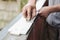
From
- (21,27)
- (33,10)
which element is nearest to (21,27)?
(21,27)

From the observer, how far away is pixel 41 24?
93cm

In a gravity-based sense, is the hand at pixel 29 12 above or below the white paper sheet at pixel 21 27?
above

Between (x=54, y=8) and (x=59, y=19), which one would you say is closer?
(x=54, y=8)

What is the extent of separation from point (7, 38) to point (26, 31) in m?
0.11

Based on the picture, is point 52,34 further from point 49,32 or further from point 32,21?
point 32,21

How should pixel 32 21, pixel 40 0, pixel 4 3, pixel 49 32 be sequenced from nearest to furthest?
pixel 32 21 < pixel 49 32 < pixel 40 0 < pixel 4 3

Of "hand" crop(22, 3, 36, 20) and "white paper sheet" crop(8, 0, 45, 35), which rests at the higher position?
"hand" crop(22, 3, 36, 20)

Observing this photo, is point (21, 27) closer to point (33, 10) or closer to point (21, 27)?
point (21, 27)

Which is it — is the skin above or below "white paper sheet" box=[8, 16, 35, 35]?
above

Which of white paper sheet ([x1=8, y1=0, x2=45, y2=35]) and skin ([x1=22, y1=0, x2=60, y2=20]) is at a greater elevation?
skin ([x1=22, y1=0, x2=60, y2=20])

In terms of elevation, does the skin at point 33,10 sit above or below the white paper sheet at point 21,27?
above

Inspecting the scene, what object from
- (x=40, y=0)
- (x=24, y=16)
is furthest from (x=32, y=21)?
(x=40, y=0)

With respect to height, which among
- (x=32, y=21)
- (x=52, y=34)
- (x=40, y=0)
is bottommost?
(x=52, y=34)

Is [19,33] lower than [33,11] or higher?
lower
